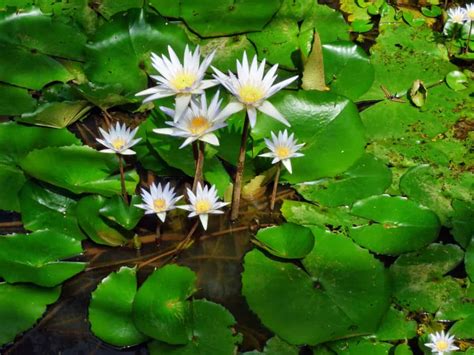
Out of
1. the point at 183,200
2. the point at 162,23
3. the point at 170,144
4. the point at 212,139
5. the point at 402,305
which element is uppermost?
the point at 162,23

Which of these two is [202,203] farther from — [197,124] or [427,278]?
[427,278]

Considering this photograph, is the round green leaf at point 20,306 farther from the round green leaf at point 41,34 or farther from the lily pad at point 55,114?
the round green leaf at point 41,34

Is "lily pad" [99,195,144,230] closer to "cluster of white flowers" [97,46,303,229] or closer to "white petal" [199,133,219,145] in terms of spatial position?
"cluster of white flowers" [97,46,303,229]

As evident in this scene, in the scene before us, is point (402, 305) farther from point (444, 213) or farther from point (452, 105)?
point (452, 105)

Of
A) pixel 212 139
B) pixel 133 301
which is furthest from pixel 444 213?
pixel 133 301

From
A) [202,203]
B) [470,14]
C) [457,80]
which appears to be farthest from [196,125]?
[470,14]

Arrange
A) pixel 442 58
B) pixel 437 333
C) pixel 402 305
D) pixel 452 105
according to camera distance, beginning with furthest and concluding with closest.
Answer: pixel 442 58
pixel 452 105
pixel 402 305
pixel 437 333

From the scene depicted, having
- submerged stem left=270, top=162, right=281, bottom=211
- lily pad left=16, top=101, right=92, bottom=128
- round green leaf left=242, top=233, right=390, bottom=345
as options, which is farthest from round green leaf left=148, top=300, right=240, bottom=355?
lily pad left=16, top=101, right=92, bottom=128

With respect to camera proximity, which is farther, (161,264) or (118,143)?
(161,264)
